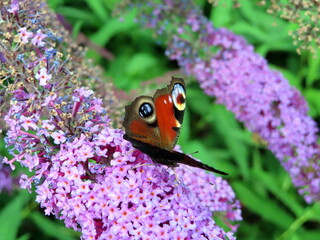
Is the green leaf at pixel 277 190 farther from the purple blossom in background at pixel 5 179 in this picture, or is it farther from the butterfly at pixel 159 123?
the purple blossom in background at pixel 5 179

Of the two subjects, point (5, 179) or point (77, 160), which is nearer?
point (77, 160)

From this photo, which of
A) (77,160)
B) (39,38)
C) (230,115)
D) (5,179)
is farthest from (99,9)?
(77,160)

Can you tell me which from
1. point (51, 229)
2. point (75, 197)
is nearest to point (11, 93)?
point (75, 197)

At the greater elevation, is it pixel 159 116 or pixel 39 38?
pixel 39 38

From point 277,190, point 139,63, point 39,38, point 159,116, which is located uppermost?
point 39,38

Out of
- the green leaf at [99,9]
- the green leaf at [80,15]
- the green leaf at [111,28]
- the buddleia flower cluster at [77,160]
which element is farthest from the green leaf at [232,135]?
the buddleia flower cluster at [77,160]

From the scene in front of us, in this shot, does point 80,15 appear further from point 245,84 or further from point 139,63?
point 245,84

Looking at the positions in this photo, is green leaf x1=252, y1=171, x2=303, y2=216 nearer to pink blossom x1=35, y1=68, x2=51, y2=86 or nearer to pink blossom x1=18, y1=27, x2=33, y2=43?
pink blossom x1=35, y1=68, x2=51, y2=86
